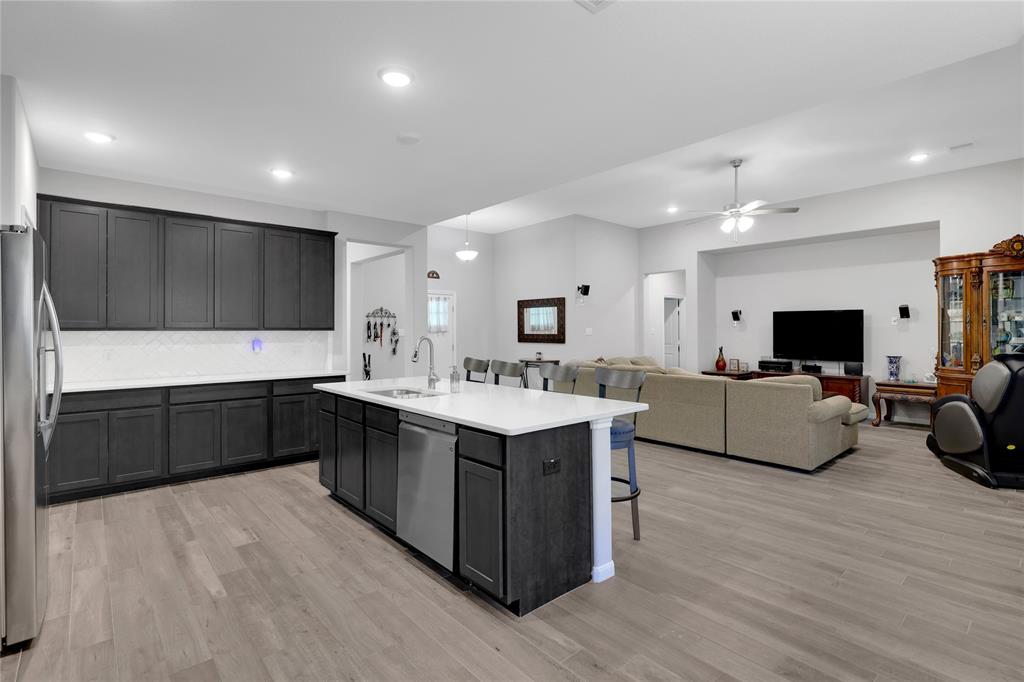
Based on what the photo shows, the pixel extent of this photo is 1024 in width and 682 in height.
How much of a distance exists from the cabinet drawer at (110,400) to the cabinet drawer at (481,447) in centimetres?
327

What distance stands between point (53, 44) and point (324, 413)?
8.70 feet

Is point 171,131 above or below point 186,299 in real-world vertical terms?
above

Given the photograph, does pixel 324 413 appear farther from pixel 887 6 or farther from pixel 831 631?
pixel 887 6

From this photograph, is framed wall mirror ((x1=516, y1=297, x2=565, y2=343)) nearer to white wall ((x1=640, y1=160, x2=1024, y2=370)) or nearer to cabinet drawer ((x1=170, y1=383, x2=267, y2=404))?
white wall ((x1=640, y1=160, x2=1024, y2=370))

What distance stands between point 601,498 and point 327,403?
7.68ft

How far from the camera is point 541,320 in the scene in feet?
29.0

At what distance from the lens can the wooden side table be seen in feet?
20.7

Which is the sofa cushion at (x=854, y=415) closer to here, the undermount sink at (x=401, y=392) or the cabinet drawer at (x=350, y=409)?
the undermount sink at (x=401, y=392)

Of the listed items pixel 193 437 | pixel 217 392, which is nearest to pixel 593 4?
pixel 217 392

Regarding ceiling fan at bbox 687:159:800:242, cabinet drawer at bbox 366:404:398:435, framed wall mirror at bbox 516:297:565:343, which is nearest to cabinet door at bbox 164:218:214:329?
cabinet drawer at bbox 366:404:398:435

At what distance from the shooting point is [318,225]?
18.7 feet

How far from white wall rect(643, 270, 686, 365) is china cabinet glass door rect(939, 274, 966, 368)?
189 inches

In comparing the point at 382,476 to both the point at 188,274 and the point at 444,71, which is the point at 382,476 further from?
the point at 188,274

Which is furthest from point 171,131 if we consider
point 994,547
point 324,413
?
point 994,547
